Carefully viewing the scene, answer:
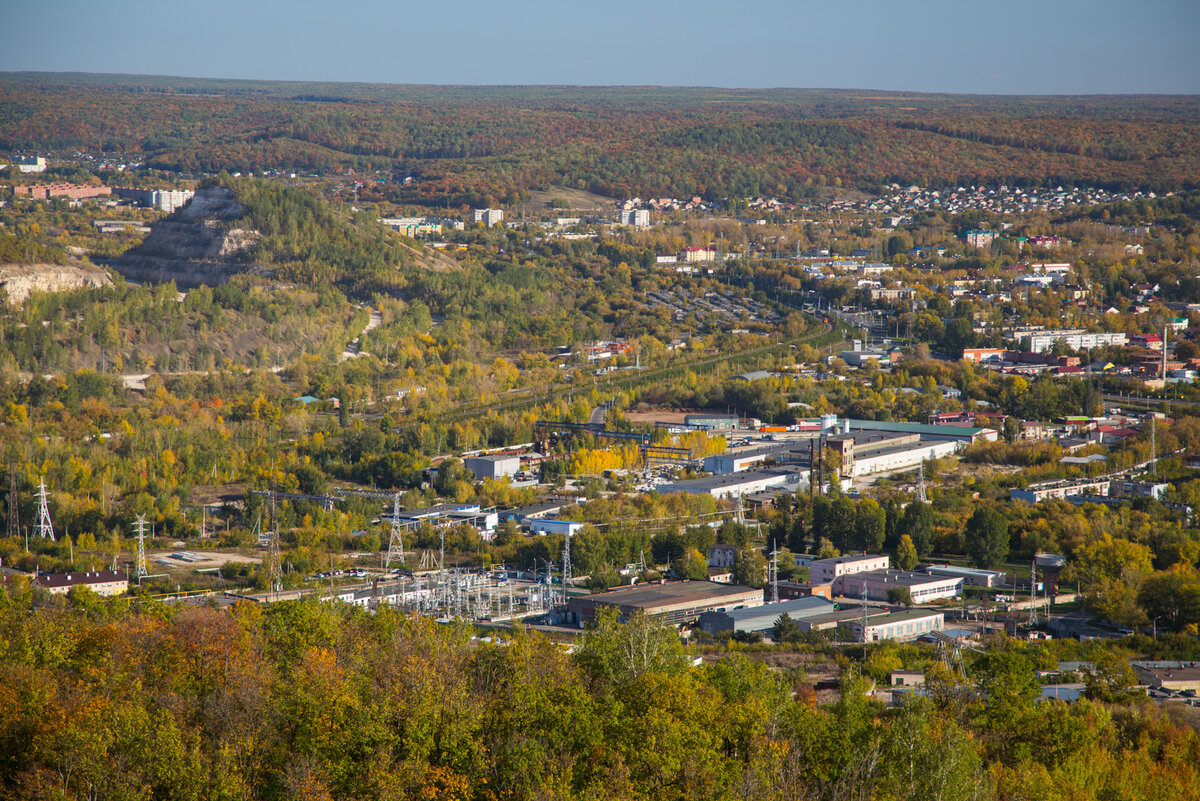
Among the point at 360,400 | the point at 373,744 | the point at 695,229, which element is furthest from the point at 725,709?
the point at 695,229

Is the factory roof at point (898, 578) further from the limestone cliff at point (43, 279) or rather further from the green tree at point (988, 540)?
the limestone cliff at point (43, 279)

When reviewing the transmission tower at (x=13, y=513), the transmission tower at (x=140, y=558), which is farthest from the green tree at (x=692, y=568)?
the transmission tower at (x=13, y=513)

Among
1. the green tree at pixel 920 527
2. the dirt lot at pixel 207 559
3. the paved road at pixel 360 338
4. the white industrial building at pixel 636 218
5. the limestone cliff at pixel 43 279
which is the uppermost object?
the white industrial building at pixel 636 218

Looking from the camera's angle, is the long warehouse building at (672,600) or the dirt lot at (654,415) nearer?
the long warehouse building at (672,600)

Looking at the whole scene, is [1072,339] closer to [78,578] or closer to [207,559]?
[207,559]

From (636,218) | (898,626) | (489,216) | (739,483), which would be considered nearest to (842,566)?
(898,626)

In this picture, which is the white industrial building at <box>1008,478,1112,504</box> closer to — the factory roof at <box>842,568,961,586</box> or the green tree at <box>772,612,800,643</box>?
the factory roof at <box>842,568,961,586</box>

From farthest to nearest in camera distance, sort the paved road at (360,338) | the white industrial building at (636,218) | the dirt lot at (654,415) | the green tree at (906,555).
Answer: the white industrial building at (636,218)
the paved road at (360,338)
the dirt lot at (654,415)
the green tree at (906,555)
